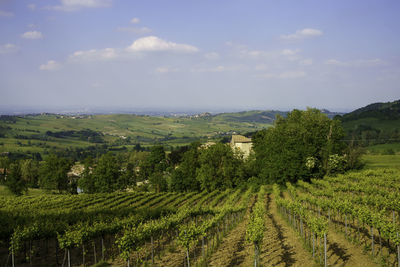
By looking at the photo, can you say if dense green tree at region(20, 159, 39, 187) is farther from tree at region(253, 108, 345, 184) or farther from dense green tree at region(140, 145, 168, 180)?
tree at region(253, 108, 345, 184)

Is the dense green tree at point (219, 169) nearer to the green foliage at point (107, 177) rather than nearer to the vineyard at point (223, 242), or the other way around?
the green foliage at point (107, 177)

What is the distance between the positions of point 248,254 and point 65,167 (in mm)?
67826

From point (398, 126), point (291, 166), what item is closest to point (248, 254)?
point (291, 166)

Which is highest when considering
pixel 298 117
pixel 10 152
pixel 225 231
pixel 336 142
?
pixel 298 117

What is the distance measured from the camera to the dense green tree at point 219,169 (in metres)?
66.3

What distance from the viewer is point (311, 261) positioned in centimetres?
1714

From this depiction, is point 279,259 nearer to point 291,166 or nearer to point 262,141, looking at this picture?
point 291,166

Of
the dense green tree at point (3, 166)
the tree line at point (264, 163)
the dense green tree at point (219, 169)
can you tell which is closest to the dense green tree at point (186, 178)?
the tree line at point (264, 163)

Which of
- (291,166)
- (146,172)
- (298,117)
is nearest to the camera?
(291,166)

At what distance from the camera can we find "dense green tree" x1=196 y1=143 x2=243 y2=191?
6631 cm

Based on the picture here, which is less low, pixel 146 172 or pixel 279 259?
pixel 279 259

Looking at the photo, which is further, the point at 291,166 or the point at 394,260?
the point at 291,166

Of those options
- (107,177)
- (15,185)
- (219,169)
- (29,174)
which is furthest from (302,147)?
(29,174)

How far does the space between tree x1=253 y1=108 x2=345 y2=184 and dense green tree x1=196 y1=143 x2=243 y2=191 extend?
8222mm
